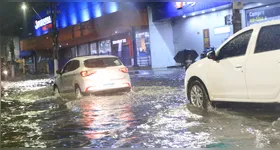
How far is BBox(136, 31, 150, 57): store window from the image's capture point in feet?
78.3

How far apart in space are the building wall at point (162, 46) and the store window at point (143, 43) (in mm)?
377

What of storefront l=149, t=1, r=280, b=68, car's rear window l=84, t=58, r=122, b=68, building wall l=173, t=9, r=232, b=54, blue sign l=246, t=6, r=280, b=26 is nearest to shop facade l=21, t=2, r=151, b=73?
storefront l=149, t=1, r=280, b=68

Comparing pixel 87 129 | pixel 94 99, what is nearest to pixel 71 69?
pixel 94 99

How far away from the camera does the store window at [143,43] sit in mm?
23866

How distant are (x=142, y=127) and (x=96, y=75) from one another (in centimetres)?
463

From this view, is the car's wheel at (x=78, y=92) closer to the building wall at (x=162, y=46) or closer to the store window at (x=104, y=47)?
the store window at (x=104, y=47)

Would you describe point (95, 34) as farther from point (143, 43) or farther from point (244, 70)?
point (244, 70)

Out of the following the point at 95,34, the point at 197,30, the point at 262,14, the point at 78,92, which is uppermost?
the point at 262,14

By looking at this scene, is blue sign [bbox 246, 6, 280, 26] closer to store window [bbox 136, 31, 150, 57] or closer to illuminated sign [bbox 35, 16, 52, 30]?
store window [bbox 136, 31, 150, 57]

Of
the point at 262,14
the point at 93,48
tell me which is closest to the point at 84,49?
the point at 93,48

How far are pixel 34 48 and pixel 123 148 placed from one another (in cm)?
1670

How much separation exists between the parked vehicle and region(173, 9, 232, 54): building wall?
1343cm

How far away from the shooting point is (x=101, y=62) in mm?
10859

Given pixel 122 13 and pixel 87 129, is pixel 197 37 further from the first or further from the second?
pixel 87 129
